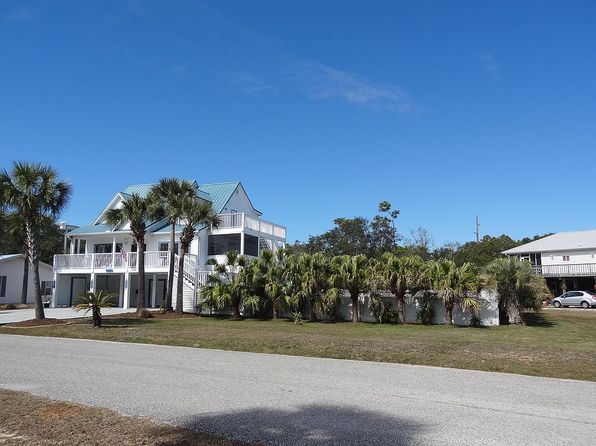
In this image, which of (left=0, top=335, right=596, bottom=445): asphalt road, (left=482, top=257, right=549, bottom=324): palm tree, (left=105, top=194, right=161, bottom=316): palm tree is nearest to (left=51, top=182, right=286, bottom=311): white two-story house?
(left=105, top=194, right=161, bottom=316): palm tree

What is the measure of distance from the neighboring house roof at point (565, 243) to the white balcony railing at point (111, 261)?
3607cm

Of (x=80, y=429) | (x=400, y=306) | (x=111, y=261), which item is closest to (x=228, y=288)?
(x=400, y=306)

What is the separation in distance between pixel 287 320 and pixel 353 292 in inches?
148

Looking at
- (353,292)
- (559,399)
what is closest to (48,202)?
(353,292)

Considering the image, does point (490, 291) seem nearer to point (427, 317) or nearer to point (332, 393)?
point (427, 317)

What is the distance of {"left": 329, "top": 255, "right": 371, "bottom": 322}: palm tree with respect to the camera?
2350 centimetres

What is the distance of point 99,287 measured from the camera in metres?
38.8

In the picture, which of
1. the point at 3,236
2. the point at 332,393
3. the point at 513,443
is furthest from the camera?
the point at 3,236

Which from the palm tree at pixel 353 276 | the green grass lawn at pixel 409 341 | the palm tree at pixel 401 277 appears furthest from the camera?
the palm tree at pixel 353 276

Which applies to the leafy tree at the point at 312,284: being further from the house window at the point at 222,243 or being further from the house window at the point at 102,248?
the house window at the point at 102,248

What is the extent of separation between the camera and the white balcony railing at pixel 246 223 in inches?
1339

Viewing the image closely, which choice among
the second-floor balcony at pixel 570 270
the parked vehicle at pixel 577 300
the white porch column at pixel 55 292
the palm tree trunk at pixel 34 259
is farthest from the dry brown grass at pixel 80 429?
the second-floor balcony at pixel 570 270

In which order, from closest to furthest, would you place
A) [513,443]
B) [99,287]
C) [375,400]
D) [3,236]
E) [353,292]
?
[513,443] → [375,400] → [353,292] → [99,287] → [3,236]

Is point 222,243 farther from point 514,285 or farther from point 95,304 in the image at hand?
point 514,285
